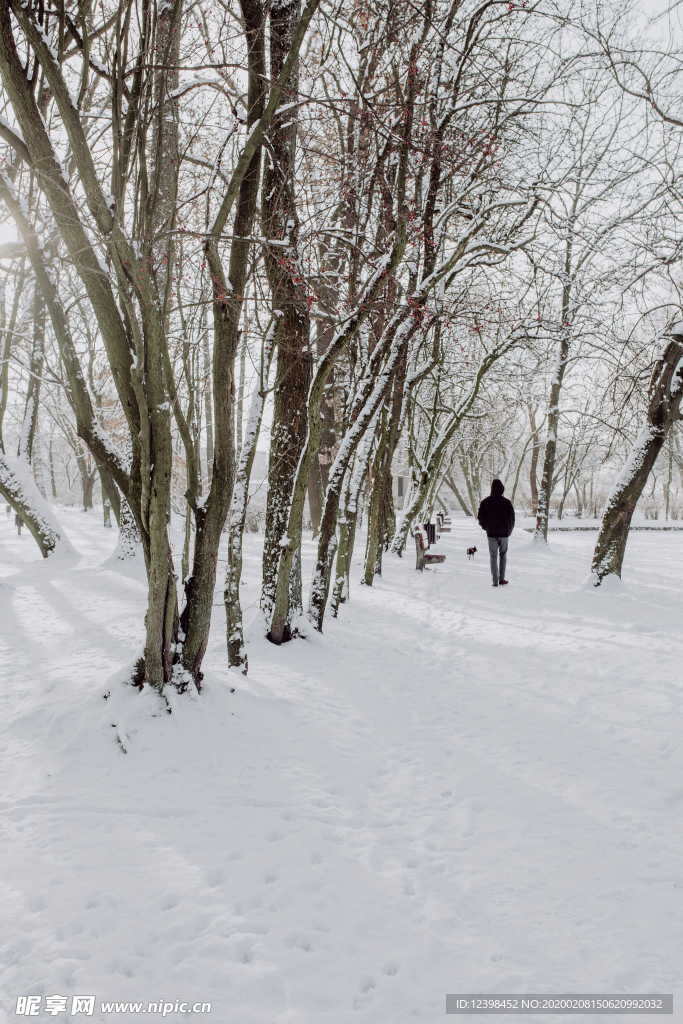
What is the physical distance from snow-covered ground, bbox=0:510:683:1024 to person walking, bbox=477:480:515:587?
4.72m

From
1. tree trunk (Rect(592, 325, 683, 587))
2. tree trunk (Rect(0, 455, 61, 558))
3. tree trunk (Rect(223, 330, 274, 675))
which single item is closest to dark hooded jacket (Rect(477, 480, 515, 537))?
tree trunk (Rect(592, 325, 683, 587))

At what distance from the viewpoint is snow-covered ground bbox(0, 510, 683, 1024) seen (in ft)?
6.98

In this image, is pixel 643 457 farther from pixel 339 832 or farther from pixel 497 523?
pixel 339 832

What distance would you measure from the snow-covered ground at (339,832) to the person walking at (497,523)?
15.5 feet

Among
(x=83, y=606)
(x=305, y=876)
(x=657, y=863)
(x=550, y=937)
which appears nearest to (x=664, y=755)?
(x=657, y=863)

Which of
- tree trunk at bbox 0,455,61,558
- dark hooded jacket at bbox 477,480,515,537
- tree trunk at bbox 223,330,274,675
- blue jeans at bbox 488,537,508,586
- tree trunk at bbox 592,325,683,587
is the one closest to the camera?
tree trunk at bbox 223,330,274,675

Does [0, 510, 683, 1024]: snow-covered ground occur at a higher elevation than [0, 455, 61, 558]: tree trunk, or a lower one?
lower

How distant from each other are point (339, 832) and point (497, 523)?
8.26 m

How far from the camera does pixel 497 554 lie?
1117 centimetres

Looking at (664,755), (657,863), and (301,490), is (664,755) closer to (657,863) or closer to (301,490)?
(657,863)

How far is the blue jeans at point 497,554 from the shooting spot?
10.9m

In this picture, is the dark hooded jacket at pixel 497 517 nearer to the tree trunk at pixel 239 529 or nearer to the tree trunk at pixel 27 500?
the tree trunk at pixel 239 529

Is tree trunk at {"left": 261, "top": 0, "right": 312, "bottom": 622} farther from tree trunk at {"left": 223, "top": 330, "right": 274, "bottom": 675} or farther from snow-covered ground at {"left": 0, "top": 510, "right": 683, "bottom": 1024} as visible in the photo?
snow-covered ground at {"left": 0, "top": 510, "right": 683, "bottom": 1024}

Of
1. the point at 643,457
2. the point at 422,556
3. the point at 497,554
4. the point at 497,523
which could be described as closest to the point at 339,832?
the point at 643,457
